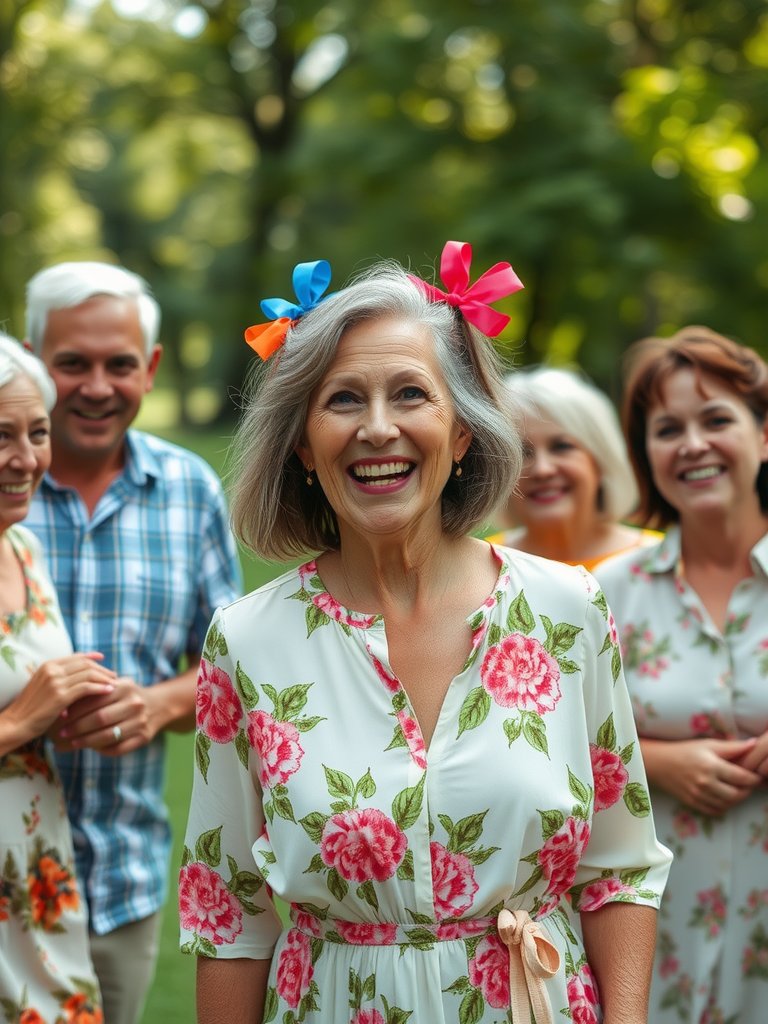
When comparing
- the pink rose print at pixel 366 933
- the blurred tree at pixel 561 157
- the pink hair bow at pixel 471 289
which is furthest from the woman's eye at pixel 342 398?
the blurred tree at pixel 561 157

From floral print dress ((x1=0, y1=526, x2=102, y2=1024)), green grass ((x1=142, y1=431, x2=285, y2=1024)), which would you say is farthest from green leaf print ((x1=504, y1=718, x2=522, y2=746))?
floral print dress ((x1=0, y1=526, x2=102, y2=1024))

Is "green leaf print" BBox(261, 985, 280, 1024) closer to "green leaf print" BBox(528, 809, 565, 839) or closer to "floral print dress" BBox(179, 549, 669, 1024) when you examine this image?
"floral print dress" BBox(179, 549, 669, 1024)

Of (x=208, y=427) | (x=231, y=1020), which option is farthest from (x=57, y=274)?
(x=208, y=427)

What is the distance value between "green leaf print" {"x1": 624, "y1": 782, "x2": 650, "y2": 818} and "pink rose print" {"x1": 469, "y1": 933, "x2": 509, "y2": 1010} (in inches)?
12.8

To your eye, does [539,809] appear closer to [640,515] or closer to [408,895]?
[408,895]

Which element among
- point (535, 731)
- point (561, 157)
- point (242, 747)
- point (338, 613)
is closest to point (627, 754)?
point (535, 731)

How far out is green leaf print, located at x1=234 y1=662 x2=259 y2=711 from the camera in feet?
7.11

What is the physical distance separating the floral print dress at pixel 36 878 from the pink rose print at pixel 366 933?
34.0 inches

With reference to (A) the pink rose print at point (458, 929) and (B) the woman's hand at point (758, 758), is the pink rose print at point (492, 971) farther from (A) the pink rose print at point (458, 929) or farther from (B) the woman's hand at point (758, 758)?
(B) the woman's hand at point (758, 758)

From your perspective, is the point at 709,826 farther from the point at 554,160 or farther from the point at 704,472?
the point at 554,160

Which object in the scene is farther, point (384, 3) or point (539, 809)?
point (384, 3)

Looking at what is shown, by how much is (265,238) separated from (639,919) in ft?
69.6

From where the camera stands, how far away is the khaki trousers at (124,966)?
3184 mm

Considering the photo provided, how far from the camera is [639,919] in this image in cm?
221
